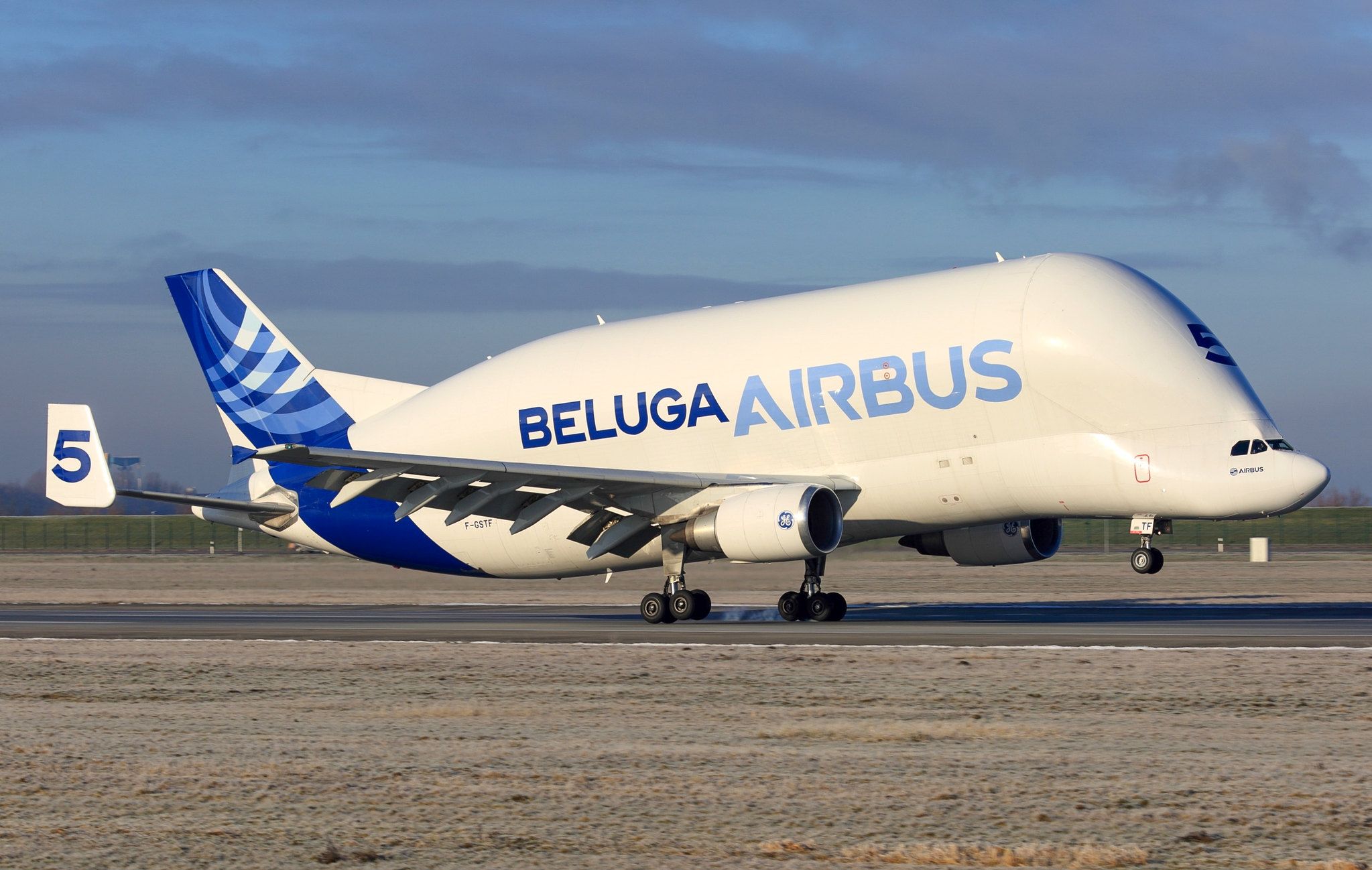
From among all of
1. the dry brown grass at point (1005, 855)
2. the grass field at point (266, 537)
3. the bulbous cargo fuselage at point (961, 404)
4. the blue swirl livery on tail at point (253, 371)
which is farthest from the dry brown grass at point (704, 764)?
the grass field at point (266, 537)

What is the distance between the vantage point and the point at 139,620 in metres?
34.3

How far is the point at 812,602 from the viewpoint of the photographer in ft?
103

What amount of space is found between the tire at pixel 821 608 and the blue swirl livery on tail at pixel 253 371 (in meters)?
14.0

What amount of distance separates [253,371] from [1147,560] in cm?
2284

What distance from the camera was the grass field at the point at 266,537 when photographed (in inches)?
3420

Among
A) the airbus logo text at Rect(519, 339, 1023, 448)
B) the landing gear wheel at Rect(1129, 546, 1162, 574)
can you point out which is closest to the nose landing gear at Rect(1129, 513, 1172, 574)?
the landing gear wheel at Rect(1129, 546, 1162, 574)

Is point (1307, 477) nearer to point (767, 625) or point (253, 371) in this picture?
point (767, 625)

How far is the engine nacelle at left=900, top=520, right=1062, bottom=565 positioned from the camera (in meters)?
32.7

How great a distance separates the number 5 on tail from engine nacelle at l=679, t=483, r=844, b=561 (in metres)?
12.1

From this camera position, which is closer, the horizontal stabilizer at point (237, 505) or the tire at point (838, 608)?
the tire at point (838, 608)

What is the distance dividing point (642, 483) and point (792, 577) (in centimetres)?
570

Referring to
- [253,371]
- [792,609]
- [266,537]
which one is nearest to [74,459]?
[253,371]

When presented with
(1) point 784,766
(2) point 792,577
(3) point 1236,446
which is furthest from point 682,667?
(2) point 792,577

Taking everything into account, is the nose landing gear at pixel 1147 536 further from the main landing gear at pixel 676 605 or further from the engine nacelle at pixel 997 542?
the main landing gear at pixel 676 605
